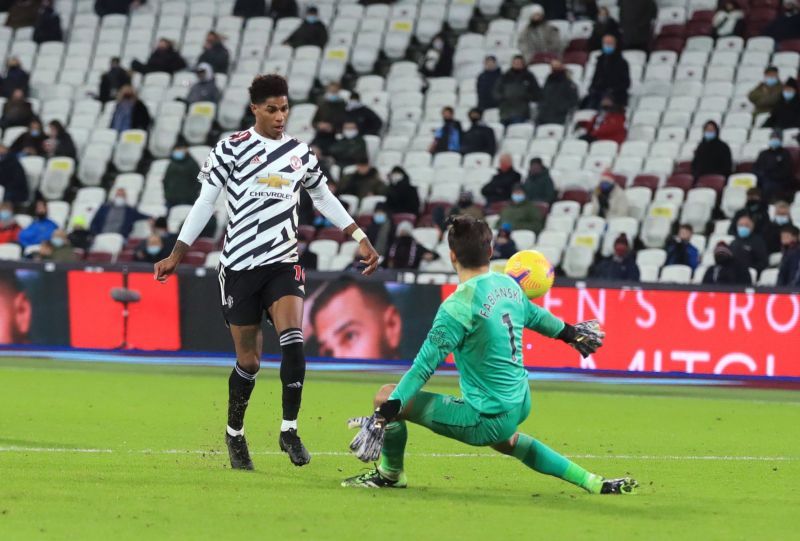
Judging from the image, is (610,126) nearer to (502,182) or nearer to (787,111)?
(502,182)

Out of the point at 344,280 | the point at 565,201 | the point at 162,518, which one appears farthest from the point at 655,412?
the point at 565,201

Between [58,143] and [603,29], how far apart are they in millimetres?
9689

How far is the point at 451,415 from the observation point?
8.37 m

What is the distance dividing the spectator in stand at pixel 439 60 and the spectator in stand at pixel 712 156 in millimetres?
5942

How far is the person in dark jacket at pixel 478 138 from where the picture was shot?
26.4 meters

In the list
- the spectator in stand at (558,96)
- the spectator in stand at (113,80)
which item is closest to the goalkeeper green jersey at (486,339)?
the spectator in stand at (558,96)

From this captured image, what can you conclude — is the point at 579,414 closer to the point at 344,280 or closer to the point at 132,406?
the point at 132,406

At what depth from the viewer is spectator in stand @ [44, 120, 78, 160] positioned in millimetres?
28625

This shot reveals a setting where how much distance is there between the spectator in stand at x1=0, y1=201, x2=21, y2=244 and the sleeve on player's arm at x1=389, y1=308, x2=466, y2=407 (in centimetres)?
1891

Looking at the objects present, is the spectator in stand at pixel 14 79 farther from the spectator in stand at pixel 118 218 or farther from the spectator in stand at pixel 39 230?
the spectator in stand at pixel 39 230

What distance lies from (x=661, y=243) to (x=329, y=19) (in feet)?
32.2

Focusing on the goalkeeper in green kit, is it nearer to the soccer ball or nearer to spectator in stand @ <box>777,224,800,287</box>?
the soccer ball

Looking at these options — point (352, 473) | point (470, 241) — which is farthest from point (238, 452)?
point (470, 241)

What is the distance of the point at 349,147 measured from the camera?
26594 mm
